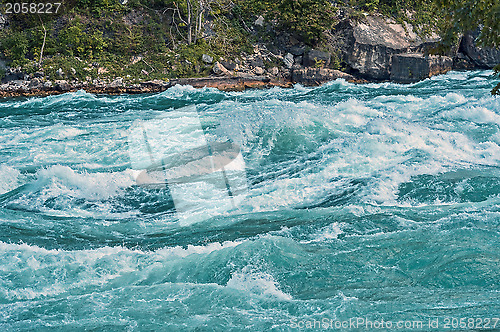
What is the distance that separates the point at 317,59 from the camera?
1908cm

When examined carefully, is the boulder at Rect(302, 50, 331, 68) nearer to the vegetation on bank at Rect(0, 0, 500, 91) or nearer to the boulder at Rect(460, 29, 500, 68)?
the vegetation on bank at Rect(0, 0, 500, 91)

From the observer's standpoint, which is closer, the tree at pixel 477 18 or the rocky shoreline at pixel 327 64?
the tree at pixel 477 18

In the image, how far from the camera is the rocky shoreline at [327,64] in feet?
55.3

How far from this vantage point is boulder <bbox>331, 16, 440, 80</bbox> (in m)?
18.8

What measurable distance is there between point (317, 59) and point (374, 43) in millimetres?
2405

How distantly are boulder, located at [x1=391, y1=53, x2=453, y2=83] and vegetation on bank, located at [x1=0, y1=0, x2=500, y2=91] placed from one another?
5.84ft

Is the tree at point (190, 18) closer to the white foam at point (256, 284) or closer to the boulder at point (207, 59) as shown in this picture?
the boulder at point (207, 59)

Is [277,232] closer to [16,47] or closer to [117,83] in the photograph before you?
[117,83]

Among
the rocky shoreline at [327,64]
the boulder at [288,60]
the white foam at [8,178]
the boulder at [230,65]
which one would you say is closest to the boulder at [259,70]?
the rocky shoreline at [327,64]

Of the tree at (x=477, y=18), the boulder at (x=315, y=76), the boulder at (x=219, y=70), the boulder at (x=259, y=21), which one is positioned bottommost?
the boulder at (x=315, y=76)

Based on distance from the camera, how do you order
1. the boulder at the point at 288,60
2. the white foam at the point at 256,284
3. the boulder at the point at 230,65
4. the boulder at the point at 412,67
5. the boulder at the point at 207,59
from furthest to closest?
the boulder at the point at 288,60
the boulder at the point at 230,65
the boulder at the point at 207,59
the boulder at the point at 412,67
the white foam at the point at 256,284

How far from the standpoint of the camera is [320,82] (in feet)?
58.9

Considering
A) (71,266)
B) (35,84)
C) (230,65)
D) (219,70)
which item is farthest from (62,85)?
(71,266)

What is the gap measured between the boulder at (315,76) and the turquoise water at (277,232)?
747 centimetres
